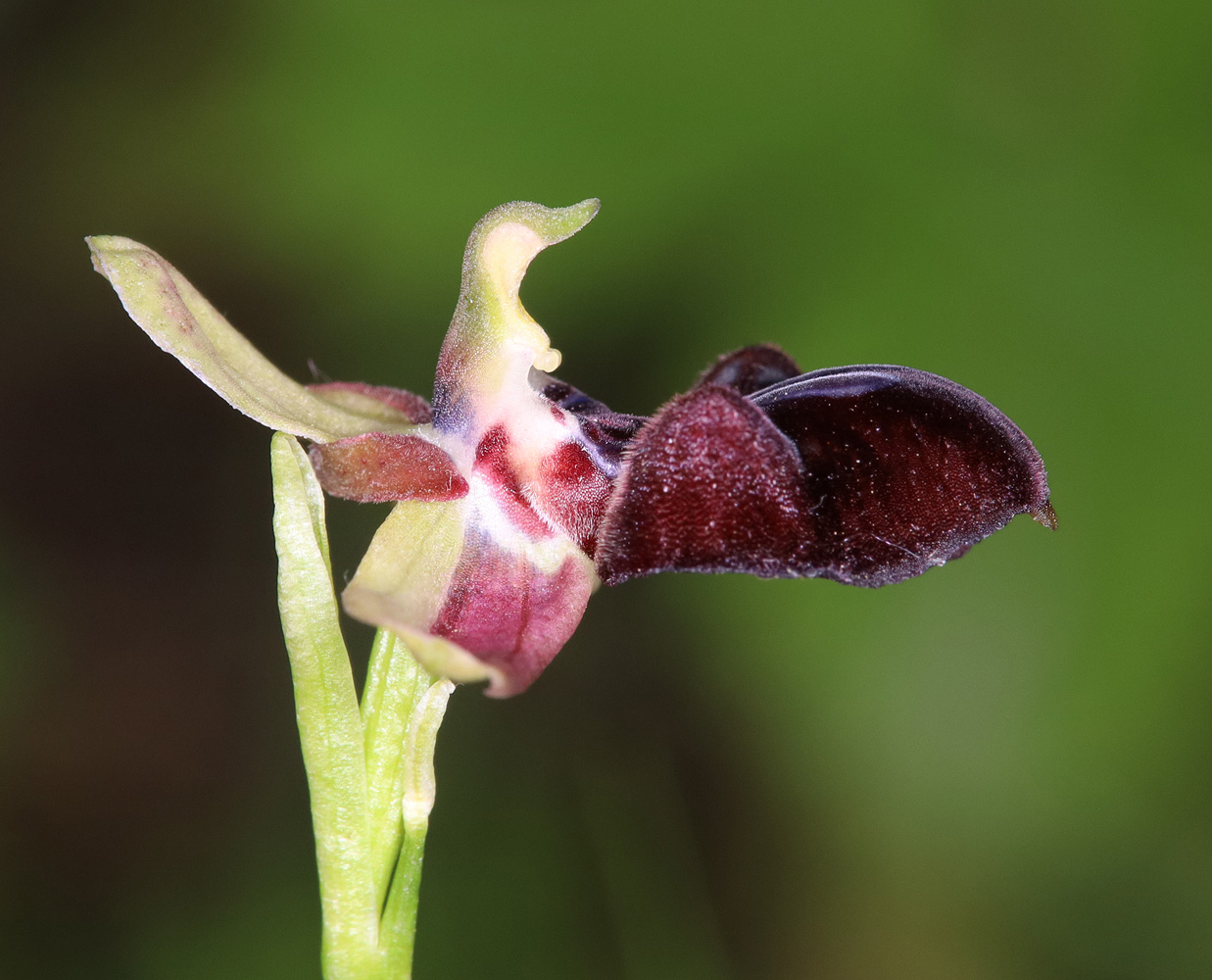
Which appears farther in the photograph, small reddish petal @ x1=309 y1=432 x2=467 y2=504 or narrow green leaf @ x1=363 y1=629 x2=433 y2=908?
narrow green leaf @ x1=363 y1=629 x2=433 y2=908

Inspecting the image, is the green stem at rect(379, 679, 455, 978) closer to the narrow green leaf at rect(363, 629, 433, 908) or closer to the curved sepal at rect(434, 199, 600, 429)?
the narrow green leaf at rect(363, 629, 433, 908)

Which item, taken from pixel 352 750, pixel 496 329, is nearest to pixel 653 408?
pixel 496 329

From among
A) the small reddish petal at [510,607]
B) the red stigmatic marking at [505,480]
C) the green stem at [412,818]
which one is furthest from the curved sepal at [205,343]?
the green stem at [412,818]

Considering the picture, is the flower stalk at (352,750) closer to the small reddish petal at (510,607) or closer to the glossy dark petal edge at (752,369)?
the small reddish petal at (510,607)

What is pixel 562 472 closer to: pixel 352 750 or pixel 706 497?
pixel 706 497

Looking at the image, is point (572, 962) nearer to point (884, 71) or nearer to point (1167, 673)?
point (1167, 673)

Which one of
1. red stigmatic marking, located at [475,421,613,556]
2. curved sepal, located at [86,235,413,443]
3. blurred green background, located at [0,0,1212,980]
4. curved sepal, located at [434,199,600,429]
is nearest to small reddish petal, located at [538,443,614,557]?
red stigmatic marking, located at [475,421,613,556]
